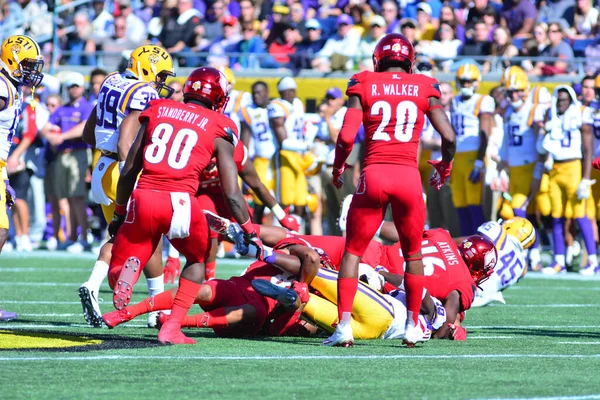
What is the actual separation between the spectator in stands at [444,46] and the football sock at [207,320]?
35.5 ft

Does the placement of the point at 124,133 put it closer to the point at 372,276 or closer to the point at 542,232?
the point at 372,276

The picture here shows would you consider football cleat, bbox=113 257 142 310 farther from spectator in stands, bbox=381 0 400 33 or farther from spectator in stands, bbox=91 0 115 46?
spectator in stands, bbox=91 0 115 46

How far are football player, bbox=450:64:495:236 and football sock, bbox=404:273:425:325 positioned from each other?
749 cm

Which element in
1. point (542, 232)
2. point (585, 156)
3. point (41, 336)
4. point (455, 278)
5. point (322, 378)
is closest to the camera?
point (322, 378)

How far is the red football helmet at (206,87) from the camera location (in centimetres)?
721

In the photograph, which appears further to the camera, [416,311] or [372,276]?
[372,276]

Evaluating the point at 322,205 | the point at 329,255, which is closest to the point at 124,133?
the point at 329,255

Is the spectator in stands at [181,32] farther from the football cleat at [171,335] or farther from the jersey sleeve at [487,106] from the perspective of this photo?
the football cleat at [171,335]

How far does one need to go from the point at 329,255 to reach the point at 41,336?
2263 millimetres

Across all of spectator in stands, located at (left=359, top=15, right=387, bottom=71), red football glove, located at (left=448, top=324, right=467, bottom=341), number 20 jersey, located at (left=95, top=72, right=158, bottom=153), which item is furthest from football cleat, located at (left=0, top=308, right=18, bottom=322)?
spectator in stands, located at (left=359, top=15, right=387, bottom=71)

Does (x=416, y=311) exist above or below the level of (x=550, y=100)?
below

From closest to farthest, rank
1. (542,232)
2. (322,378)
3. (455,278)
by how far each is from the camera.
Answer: (322,378), (455,278), (542,232)

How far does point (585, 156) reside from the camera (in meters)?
14.1

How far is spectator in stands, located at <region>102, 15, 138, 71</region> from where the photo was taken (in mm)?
19797
